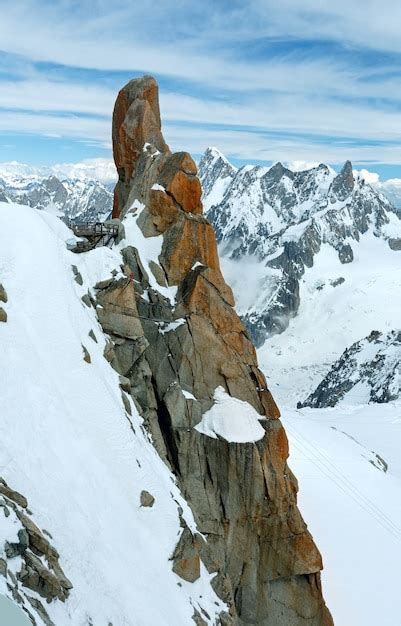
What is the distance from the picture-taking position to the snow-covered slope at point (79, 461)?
1694cm

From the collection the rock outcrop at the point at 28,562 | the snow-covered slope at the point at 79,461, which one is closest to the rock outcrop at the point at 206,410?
the snow-covered slope at the point at 79,461

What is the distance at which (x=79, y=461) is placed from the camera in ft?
65.4

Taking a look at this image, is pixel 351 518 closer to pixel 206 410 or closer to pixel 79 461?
pixel 206 410

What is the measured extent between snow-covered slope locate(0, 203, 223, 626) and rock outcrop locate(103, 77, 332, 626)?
8.44ft

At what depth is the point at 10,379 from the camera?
2025 centimetres

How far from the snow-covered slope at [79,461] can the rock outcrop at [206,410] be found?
8.44 feet

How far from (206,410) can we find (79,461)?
11829mm

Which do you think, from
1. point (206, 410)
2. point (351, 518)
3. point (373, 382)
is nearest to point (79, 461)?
point (206, 410)

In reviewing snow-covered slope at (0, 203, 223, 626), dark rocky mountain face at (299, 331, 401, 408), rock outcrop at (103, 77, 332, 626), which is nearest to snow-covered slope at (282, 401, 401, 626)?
rock outcrop at (103, 77, 332, 626)

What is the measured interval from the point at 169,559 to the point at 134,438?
5.19 meters

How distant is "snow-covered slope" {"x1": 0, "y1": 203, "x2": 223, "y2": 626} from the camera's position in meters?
16.9

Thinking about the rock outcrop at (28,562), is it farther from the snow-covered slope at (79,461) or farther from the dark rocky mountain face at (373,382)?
the dark rocky mountain face at (373,382)

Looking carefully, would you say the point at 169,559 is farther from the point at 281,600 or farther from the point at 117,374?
the point at 281,600

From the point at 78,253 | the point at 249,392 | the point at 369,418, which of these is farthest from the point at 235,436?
the point at 369,418
